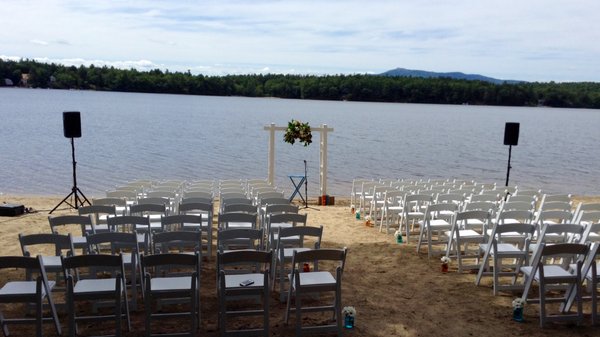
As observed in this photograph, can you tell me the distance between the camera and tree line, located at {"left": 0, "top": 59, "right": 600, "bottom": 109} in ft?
347

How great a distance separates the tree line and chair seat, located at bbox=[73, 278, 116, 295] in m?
101

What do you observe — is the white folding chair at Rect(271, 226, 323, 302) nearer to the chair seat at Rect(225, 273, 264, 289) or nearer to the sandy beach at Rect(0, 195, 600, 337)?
the sandy beach at Rect(0, 195, 600, 337)

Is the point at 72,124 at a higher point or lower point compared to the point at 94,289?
higher

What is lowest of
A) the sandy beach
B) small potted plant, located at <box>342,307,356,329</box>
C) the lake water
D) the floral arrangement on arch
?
the lake water

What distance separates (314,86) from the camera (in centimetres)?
11081

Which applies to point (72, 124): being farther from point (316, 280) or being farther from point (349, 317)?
point (349, 317)

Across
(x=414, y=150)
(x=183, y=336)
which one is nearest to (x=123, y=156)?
(x=414, y=150)

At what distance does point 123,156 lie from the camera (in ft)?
89.6

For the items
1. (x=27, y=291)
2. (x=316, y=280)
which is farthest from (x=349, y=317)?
(x=27, y=291)

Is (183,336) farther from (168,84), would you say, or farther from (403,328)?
(168,84)

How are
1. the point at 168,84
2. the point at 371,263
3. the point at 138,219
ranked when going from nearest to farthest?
the point at 138,219, the point at 371,263, the point at 168,84

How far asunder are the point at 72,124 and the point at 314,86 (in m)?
100

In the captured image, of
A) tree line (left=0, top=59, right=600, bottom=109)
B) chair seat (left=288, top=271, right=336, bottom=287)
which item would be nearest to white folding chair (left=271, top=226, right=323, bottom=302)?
chair seat (left=288, top=271, right=336, bottom=287)

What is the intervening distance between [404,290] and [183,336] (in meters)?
2.83
